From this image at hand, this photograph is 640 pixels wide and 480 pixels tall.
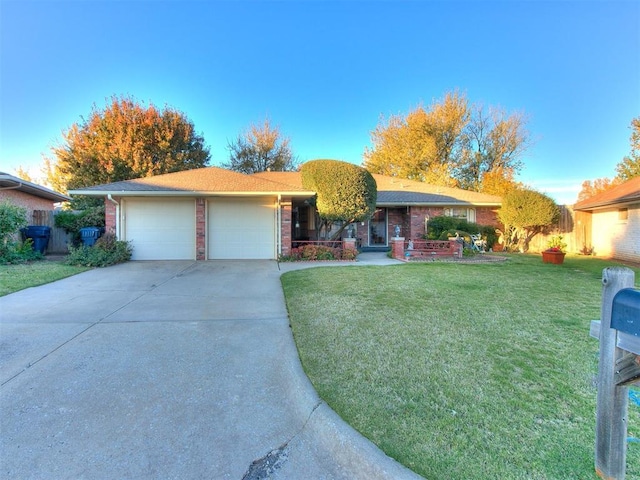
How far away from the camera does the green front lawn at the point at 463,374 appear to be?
193 cm

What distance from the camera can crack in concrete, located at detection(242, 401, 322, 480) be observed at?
1.86m

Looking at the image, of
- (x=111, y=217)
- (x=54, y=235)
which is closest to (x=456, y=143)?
(x=111, y=217)

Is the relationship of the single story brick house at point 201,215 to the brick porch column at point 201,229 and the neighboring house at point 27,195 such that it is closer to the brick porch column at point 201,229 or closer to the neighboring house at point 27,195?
the brick porch column at point 201,229

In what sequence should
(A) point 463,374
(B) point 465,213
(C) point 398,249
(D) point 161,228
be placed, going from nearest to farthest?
(A) point 463,374 → (D) point 161,228 → (C) point 398,249 → (B) point 465,213

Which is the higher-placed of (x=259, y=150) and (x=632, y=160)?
(x=259, y=150)

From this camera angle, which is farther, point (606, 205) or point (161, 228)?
point (606, 205)

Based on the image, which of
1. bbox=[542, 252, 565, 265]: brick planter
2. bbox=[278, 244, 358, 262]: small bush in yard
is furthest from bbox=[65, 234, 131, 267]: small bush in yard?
bbox=[542, 252, 565, 265]: brick planter

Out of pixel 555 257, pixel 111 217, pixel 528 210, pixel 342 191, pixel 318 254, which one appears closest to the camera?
pixel 555 257

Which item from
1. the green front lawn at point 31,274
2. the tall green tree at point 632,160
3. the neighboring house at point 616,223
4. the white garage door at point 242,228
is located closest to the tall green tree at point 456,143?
the tall green tree at point 632,160

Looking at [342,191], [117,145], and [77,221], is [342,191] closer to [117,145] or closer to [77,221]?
[77,221]

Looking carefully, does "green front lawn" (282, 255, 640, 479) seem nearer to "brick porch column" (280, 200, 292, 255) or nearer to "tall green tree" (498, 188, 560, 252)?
"brick porch column" (280, 200, 292, 255)

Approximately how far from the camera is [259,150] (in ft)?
85.7

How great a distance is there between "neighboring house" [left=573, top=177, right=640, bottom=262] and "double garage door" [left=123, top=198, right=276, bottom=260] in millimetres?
13048

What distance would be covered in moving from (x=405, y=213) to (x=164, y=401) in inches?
554
